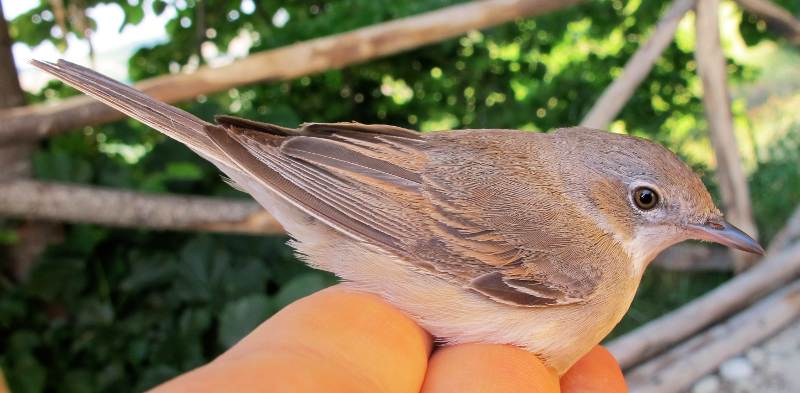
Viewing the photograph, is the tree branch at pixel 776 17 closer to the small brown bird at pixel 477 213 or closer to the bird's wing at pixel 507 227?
the small brown bird at pixel 477 213

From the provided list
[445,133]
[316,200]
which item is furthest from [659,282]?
[316,200]

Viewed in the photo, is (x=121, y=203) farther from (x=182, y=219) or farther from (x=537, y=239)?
(x=537, y=239)

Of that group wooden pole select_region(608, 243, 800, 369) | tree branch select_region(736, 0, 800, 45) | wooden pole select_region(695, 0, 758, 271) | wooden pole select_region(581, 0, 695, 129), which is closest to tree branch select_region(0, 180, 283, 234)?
wooden pole select_region(581, 0, 695, 129)

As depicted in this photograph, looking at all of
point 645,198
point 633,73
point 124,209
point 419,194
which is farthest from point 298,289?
point 633,73

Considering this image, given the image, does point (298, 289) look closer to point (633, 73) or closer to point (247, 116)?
point (247, 116)

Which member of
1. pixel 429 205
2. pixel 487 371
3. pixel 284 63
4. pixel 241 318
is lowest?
pixel 241 318

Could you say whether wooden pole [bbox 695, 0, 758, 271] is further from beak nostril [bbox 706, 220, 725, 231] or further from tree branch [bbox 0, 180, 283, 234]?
tree branch [bbox 0, 180, 283, 234]
